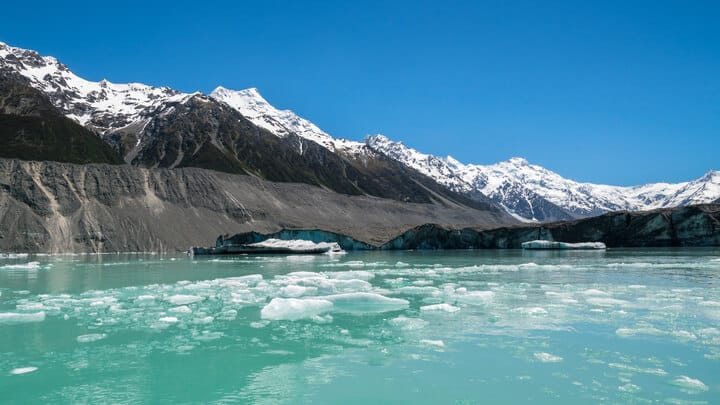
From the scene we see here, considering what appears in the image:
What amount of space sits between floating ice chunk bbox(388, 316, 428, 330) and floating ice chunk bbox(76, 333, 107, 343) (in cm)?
669

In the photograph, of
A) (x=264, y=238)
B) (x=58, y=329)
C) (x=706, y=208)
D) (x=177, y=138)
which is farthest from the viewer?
(x=177, y=138)

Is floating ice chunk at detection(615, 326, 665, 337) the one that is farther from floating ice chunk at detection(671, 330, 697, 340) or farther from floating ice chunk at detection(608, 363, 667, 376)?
floating ice chunk at detection(608, 363, 667, 376)

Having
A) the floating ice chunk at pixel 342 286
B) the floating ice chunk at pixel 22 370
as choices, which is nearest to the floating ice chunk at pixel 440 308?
the floating ice chunk at pixel 342 286

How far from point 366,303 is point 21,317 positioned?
959 centimetres

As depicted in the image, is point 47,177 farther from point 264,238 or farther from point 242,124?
point 242,124

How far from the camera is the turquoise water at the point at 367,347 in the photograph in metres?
7.84

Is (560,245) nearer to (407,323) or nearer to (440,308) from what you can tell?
(440,308)

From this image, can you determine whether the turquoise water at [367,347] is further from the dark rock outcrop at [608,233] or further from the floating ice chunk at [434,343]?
the dark rock outcrop at [608,233]

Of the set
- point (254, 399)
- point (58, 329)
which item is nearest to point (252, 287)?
point (58, 329)

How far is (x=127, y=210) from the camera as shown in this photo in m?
79.5

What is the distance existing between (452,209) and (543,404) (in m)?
173

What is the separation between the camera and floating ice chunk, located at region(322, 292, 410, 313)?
1556 centimetres

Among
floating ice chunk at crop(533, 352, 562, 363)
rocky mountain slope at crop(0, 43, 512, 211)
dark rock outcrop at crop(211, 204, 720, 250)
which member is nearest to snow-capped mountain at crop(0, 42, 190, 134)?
rocky mountain slope at crop(0, 43, 512, 211)

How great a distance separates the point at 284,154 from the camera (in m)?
159
